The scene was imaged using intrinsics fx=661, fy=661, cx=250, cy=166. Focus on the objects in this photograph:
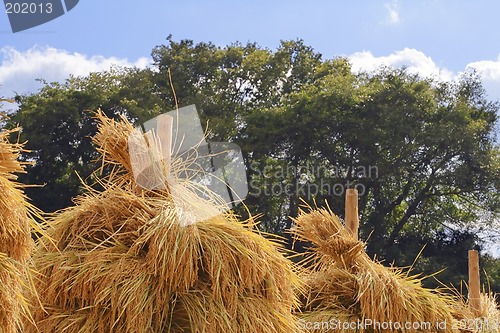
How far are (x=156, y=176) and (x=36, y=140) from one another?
16514 millimetres

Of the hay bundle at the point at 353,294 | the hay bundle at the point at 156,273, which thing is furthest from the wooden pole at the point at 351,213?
the hay bundle at the point at 156,273

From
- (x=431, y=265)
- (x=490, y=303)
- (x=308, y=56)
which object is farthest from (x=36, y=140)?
(x=490, y=303)

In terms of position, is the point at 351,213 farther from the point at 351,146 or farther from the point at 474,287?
the point at 351,146

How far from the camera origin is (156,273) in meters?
3.34

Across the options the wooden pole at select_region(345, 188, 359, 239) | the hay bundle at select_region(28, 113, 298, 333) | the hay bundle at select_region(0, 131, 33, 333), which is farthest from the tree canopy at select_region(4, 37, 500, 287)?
the hay bundle at select_region(0, 131, 33, 333)

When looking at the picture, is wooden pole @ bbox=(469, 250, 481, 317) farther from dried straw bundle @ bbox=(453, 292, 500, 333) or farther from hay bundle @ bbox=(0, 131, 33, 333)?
hay bundle @ bbox=(0, 131, 33, 333)

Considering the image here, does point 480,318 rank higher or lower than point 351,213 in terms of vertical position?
lower

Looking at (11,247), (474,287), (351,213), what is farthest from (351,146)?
(11,247)

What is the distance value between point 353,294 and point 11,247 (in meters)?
3.32

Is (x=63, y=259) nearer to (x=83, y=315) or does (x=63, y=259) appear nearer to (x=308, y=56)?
(x=83, y=315)

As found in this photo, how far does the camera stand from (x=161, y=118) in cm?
399

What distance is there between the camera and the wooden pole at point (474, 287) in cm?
732

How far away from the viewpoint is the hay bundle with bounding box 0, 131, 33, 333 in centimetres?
253

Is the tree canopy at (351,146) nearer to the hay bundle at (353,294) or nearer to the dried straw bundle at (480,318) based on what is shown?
the dried straw bundle at (480,318)
